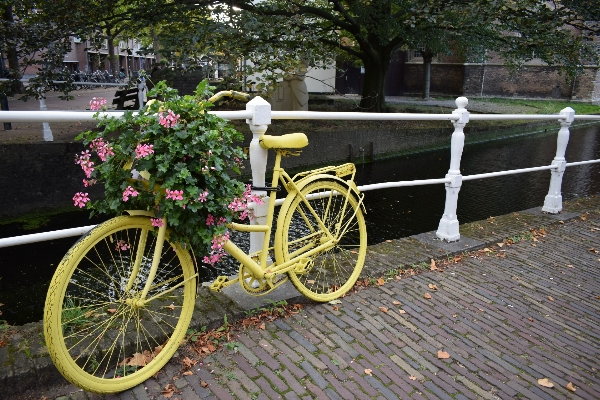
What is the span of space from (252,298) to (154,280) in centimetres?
70

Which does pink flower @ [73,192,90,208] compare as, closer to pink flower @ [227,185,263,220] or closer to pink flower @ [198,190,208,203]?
pink flower @ [198,190,208,203]

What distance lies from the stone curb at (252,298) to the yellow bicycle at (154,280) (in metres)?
0.12

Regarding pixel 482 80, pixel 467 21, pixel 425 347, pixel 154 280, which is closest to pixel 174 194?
pixel 154 280

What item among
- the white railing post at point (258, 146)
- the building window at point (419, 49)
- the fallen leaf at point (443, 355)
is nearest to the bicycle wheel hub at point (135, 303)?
the white railing post at point (258, 146)

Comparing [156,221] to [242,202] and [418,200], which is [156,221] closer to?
[242,202]

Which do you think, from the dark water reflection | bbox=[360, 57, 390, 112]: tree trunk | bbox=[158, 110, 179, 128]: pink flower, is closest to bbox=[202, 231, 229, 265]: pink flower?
bbox=[158, 110, 179, 128]: pink flower

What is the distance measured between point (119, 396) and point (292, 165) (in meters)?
10.2

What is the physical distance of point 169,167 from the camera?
2.13 metres

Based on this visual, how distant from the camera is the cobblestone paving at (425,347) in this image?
2350mm

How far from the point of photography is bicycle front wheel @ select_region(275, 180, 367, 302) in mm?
2885

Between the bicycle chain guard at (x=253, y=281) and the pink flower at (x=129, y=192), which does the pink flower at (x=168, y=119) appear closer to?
the pink flower at (x=129, y=192)

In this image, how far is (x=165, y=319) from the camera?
261 cm

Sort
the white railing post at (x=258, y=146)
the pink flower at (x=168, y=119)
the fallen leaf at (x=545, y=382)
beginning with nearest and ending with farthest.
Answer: the pink flower at (x=168, y=119) < the fallen leaf at (x=545, y=382) < the white railing post at (x=258, y=146)

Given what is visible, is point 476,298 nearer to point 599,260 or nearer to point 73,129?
point 599,260
